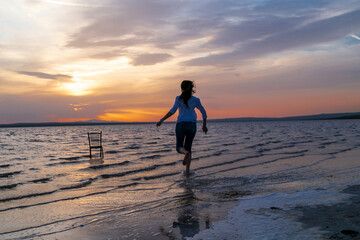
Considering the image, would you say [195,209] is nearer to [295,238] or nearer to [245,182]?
[295,238]

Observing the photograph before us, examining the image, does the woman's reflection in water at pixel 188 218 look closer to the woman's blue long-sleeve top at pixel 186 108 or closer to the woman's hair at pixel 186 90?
the woman's blue long-sleeve top at pixel 186 108

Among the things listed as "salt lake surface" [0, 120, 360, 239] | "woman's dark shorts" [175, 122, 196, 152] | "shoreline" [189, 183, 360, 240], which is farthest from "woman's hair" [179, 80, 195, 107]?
"shoreline" [189, 183, 360, 240]

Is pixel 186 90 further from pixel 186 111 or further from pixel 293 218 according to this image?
pixel 293 218

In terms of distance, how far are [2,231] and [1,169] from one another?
741cm

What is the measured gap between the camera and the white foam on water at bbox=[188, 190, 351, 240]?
3375 mm

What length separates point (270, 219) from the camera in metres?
3.93

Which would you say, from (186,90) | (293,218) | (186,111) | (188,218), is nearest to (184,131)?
(186,111)

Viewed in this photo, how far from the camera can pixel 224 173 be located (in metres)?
8.87

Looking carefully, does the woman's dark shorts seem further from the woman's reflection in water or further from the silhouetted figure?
the woman's reflection in water

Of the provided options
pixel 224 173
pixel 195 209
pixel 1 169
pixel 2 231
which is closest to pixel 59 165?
pixel 1 169

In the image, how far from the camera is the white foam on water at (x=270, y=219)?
338cm

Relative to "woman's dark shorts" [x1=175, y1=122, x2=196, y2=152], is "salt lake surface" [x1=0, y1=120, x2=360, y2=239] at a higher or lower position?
lower

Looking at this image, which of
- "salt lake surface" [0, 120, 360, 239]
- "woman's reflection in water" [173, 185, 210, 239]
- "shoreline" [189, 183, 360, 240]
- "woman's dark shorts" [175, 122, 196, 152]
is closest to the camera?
"shoreline" [189, 183, 360, 240]

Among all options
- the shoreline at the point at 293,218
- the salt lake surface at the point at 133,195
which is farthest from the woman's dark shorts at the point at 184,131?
the shoreline at the point at 293,218
